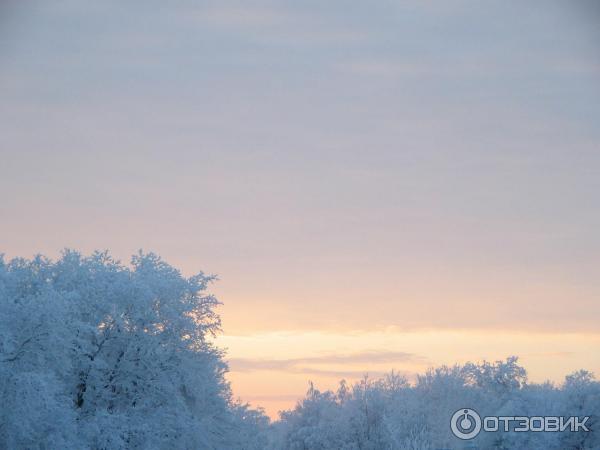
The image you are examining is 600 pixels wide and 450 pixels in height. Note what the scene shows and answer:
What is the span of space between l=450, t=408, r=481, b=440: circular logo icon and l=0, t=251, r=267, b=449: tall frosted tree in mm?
22565

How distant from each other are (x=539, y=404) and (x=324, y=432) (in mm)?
28939

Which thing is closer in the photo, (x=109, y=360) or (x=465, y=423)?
(x=109, y=360)

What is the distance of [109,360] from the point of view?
4753 cm

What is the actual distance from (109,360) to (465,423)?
39207mm

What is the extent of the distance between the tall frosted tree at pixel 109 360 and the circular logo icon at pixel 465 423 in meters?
22.6

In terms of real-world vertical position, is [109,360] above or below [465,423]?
above

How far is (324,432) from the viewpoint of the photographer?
95062 millimetres

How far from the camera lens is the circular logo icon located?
71812mm

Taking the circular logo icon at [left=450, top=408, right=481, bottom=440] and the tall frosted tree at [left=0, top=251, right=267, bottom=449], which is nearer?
the tall frosted tree at [left=0, top=251, right=267, bottom=449]

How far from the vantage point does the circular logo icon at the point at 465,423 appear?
71.8 metres

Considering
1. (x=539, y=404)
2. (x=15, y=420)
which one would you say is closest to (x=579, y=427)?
(x=539, y=404)

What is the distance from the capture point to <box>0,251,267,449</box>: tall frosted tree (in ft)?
130

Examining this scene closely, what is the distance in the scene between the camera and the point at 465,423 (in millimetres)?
76500

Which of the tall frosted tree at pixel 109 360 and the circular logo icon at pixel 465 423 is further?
the circular logo icon at pixel 465 423
